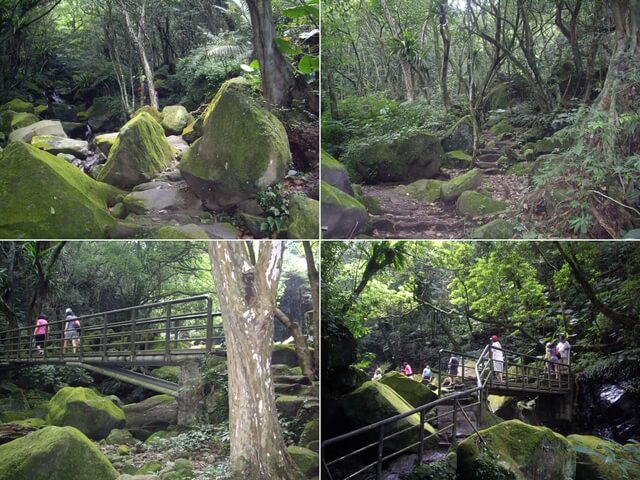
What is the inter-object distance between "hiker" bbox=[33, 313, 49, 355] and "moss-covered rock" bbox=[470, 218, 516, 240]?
2751 mm

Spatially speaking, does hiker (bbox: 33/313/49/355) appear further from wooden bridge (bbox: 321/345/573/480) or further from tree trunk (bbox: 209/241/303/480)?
wooden bridge (bbox: 321/345/573/480)

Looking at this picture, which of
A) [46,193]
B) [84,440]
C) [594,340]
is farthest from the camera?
[594,340]

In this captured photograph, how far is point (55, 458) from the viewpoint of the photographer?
12.1ft

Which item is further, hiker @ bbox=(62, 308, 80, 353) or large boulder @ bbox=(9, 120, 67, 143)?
hiker @ bbox=(62, 308, 80, 353)

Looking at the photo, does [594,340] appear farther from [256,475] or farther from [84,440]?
[84,440]

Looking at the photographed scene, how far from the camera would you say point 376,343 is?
3.96 metres

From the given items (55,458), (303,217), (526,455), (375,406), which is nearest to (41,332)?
(55,458)

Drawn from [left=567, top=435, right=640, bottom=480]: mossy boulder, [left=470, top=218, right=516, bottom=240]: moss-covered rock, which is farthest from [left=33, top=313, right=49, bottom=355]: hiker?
[left=567, top=435, right=640, bottom=480]: mossy boulder

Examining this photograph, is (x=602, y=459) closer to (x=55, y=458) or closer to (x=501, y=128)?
(x=501, y=128)

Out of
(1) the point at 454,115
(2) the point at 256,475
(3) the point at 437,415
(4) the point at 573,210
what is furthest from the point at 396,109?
(2) the point at 256,475

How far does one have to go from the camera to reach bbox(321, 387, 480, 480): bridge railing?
386 cm

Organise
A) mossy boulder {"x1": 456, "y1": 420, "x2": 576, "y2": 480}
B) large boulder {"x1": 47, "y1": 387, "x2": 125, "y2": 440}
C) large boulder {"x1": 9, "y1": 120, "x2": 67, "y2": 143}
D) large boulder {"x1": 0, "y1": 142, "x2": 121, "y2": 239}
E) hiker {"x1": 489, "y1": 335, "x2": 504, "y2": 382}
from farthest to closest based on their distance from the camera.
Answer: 1. hiker {"x1": 489, "y1": 335, "x2": 504, "y2": 382}
2. mossy boulder {"x1": 456, "y1": 420, "x2": 576, "y2": 480}
3. large boulder {"x1": 47, "y1": 387, "x2": 125, "y2": 440}
4. large boulder {"x1": 9, "y1": 120, "x2": 67, "y2": 143}
5. large boulder {"x1": 0, "y1": 142, "x2": 121, "y2": 239}

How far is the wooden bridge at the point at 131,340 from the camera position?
3887mm

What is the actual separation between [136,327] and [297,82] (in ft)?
6.09
